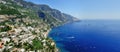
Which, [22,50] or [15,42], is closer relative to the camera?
[22,50]

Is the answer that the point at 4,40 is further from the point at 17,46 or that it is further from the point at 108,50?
the point at 108,50

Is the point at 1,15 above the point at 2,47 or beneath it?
above

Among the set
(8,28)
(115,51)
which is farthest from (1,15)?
(115,51)

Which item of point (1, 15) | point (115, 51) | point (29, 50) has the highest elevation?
point (1, 15)

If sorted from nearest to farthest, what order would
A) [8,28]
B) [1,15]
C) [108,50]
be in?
[8,28], [108,50], [1,15]

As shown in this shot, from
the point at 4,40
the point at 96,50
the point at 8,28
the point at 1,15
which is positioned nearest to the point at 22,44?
the point at 4,40

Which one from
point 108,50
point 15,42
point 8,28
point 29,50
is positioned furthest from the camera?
point 108,50

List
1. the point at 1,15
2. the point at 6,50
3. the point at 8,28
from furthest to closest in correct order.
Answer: the point at 1,15 → the point at 8,28 → the point at 6,50


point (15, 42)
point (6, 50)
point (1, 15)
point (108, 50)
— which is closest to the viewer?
point (6, 50)

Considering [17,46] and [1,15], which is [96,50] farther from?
[1,15]
